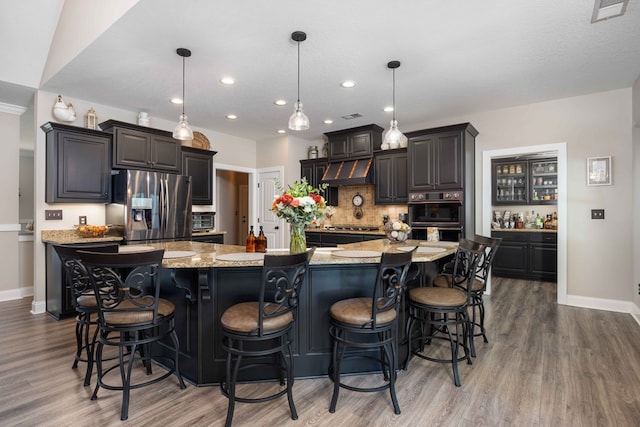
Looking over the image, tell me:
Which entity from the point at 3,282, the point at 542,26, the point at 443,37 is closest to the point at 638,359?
the point at 542,26

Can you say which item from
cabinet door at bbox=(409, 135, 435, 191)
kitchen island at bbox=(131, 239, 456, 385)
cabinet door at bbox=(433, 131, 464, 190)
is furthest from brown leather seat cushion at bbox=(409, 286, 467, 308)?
cabinet door at bbox=(409, 135, 435, 191)

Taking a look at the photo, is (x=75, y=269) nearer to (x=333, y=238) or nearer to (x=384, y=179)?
(x=333, y=238)

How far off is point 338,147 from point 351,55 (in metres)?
2.86

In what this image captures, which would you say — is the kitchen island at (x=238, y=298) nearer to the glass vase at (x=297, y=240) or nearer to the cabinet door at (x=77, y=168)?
the glass vase at (x=297, y=240)

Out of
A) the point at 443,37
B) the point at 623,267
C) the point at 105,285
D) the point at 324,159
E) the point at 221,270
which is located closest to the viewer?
the point at 105,285

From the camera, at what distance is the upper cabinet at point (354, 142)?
5.70 m

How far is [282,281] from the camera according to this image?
202cm

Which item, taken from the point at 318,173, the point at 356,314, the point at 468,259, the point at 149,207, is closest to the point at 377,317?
the point at 356,314

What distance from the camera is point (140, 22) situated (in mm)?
2646

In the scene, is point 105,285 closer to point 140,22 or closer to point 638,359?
point 140,22

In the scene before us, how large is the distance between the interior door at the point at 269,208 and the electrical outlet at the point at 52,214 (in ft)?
10.5

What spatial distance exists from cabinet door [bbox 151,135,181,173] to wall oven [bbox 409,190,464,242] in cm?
350

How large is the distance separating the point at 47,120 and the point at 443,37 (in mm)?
4502

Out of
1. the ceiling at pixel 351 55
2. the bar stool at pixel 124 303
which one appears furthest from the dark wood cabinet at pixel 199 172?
the bar stool at pixel 124 303
